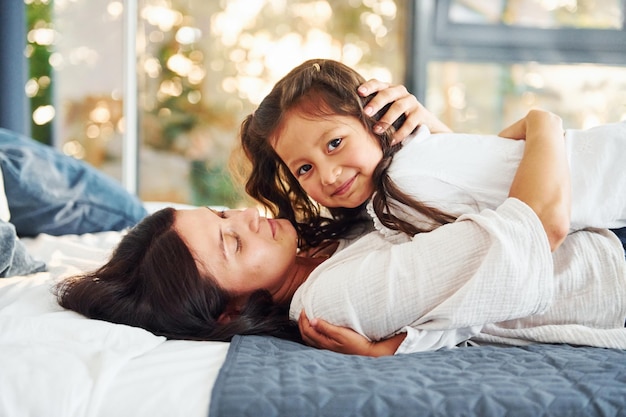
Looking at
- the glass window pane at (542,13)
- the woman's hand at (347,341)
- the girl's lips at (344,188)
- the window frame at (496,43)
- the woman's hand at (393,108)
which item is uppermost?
the glass window pane at (542,13)

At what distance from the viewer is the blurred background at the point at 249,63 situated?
3.98m

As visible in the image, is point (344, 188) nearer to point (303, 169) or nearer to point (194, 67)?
point (303, 169)

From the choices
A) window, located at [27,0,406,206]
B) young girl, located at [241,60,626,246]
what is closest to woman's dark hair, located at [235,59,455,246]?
young girl, located at [241,60,626,246]

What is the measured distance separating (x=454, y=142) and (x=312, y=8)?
3043 millimetres

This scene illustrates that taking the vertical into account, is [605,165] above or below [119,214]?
above

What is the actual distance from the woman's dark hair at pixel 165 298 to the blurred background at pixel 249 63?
8.84 ft

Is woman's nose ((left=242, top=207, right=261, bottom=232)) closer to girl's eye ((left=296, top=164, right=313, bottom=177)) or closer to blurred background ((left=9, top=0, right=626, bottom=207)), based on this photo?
girl's eye ((left=296, top=164, right=313, bottom=177))

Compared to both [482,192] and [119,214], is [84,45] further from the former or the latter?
[482,192]

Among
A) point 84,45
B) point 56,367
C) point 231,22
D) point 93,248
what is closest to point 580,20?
point 231,22

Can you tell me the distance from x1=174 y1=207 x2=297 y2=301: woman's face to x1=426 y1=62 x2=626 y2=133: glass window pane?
9.28ft

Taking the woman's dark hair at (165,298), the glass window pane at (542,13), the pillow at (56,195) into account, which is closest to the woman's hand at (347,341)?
the woman's dark hair at (165,298)

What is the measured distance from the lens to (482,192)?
1402 mm

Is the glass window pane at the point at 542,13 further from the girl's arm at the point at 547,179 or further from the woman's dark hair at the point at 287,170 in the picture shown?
the girl's arm at the point at 547,179

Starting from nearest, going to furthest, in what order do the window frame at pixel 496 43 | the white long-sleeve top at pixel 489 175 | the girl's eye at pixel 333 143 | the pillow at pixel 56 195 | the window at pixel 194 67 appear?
the white long-sleeve top at pixel 489 175 → the girl's eye at pixel 333 143 → the pillow at pixel 56 195 → the window frame at pixel 496 43 → the window at pixel 194 67
